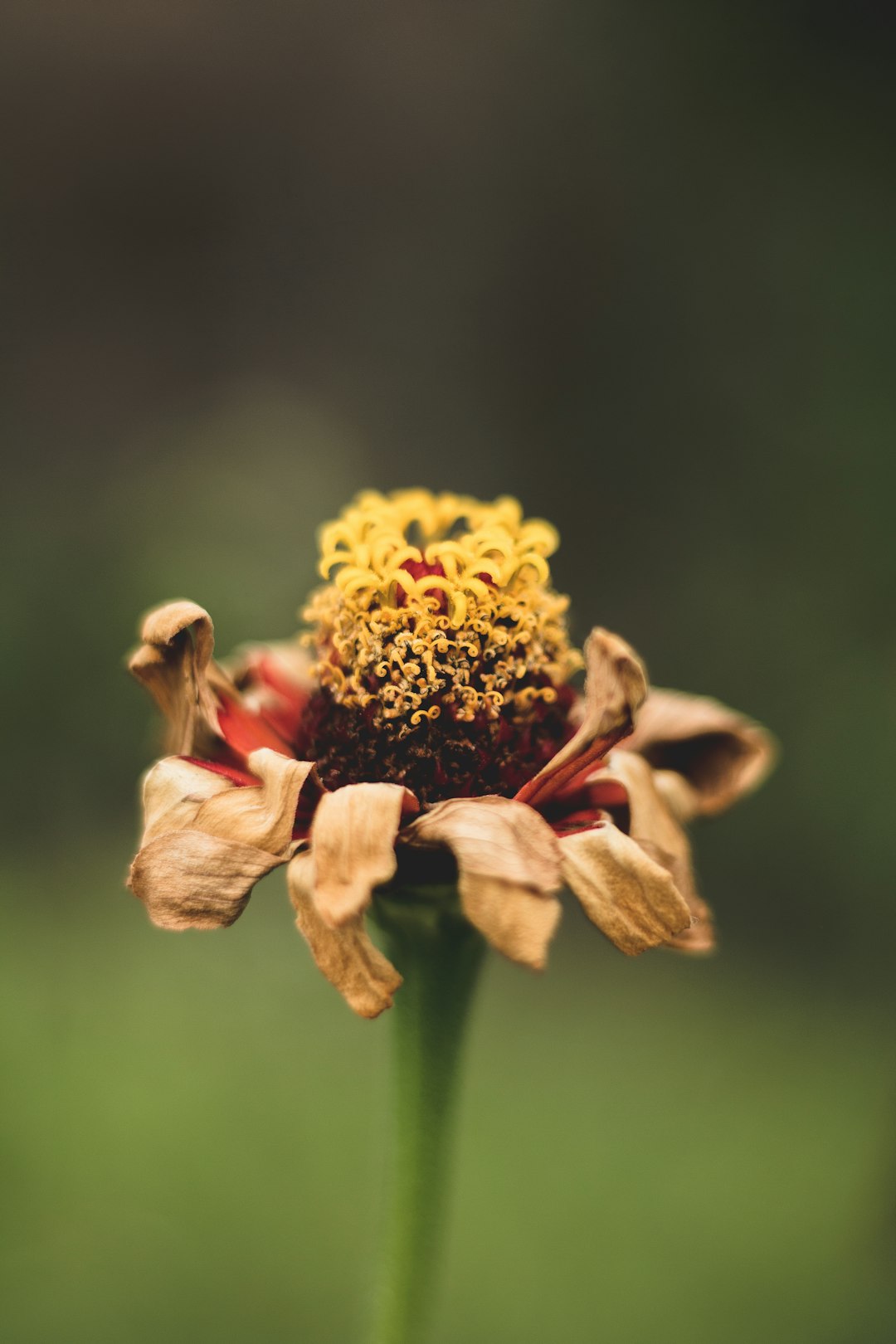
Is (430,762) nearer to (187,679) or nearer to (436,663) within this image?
(436,663)

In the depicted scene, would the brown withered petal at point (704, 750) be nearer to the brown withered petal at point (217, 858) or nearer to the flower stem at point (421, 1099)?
the flower stem at point (421, 1099)

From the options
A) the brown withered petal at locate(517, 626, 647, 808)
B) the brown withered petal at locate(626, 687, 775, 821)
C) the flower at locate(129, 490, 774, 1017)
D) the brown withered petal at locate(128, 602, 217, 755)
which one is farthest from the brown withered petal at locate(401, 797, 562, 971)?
the brown withered petal at locate(626, 687, 775, 821)

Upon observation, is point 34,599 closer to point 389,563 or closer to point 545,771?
point 389,563

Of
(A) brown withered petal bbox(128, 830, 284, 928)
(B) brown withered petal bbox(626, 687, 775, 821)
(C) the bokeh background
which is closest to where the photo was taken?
(A) brown withered petal bbox(128, 830, 284, 928)

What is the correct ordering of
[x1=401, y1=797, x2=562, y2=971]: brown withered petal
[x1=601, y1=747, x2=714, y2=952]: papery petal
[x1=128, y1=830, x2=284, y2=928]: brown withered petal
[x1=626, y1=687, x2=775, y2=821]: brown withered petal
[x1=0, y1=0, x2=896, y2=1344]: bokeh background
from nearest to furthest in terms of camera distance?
[x1=401, y1=797, x2=562, y2=971]: brown withered petal
[x1=128, y1=830, x2=284, y2=928]: brown withered petal
[x1=601, y1=747, x2=714, y2=952]: papery petal
[x1=626, y1=687, x2=775, y2=821]: brown withered petal
[x1=0, y1=0, x2=896, y2=1344]: bokeh background

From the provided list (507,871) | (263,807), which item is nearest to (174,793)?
(263,807)

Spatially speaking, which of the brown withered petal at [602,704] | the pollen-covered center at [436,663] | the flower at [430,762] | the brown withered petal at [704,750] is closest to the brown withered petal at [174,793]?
the flower at [430,762]

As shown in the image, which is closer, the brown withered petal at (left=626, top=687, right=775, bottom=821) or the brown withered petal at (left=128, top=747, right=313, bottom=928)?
the brown withered petal at (left=128, top=747, right=313, bottom=928)

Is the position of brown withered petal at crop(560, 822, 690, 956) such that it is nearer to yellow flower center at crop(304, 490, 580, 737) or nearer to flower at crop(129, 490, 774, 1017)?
flower at crop(129, 490, 774, 1017)
